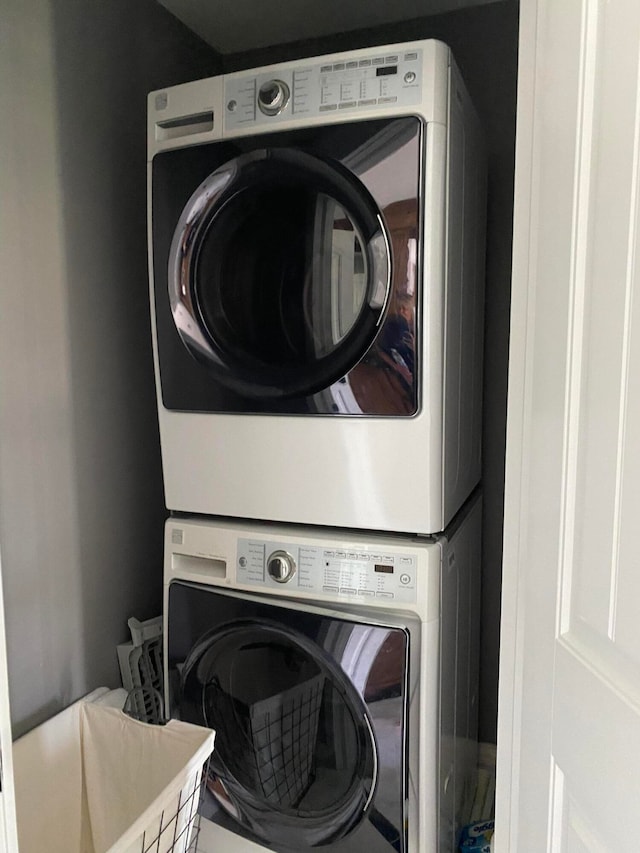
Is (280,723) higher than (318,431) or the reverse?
the reverse

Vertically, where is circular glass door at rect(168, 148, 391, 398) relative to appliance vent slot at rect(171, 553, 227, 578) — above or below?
above

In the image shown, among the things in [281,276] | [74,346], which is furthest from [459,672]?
[74,346]

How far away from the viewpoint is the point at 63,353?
145cm

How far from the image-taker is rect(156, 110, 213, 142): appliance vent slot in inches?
52.7

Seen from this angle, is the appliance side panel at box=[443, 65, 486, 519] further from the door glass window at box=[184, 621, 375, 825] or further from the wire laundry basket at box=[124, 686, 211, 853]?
the wire laundry basket at box=[124, 686, 211, 853]

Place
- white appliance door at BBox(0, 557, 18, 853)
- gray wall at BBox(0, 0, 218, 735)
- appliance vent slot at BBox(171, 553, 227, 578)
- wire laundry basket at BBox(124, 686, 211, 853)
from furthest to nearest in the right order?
appliance vent slot at BBox(171, 553, 227, 578)
gray wall at BBox(0, 0, 218, 735)
wire laundry basket at BBox(124, 686, 211, 853)
white appliance door at BBox(0, 557, 18, 853)

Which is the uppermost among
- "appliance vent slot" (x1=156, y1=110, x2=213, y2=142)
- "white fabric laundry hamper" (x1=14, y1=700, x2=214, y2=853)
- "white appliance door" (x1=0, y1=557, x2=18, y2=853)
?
"appliance vent slot" (x1=156, y1=110, x2=213, y2=142)

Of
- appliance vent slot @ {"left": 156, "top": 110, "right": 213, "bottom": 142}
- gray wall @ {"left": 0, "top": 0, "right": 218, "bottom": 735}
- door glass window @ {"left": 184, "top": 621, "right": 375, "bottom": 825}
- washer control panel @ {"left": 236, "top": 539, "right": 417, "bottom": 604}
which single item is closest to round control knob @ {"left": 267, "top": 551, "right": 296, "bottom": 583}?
washer control panel @ {"left": 236, "top": 539, "right": 417, "bottom": 604}

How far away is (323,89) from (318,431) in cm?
63

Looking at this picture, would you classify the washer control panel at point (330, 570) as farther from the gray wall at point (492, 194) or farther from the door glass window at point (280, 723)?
the gray wall at point (492, 194)

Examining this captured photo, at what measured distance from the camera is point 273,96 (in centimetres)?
125

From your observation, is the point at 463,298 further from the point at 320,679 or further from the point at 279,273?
the point at 320,679

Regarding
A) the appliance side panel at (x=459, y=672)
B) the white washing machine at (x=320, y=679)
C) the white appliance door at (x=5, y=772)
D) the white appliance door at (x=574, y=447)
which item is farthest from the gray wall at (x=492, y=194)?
the white appliance door at (x=5, y=772)

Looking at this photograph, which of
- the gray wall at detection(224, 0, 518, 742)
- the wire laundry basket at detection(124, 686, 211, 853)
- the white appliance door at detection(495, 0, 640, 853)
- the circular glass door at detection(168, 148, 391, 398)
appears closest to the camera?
the white appliance door at detection(495, 0, 640, 853)
